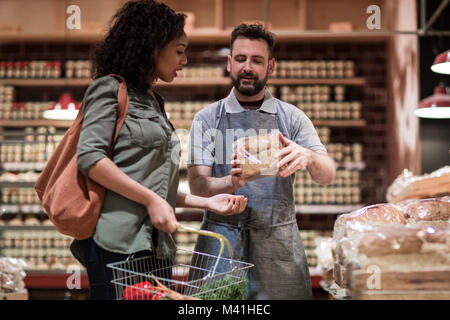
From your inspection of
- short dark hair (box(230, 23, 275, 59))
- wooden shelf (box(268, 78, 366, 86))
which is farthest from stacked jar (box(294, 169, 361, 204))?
short dark hair (box(230, 23, 275, 59))

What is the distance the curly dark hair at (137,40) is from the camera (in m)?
1.46

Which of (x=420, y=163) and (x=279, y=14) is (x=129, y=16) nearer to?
(x=420, y=163)

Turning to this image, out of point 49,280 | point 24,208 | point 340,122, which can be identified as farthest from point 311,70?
point 49,280

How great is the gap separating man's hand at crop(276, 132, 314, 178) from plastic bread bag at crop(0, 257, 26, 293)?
1.78m

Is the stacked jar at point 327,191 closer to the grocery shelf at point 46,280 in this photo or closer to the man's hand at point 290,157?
the grocery shelf at point 46,280

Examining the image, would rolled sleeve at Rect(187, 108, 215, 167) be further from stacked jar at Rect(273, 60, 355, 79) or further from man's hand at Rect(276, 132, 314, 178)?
stacked jar at Rect(273, 60, 355, 79)

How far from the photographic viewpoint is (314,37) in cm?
582

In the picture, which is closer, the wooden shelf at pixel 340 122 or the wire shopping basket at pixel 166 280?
the wire shopping basket at pixel 166 280

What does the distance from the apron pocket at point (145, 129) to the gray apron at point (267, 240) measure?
1.80 ft

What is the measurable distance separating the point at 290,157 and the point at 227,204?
25cm

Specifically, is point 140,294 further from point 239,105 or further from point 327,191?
point 327,191

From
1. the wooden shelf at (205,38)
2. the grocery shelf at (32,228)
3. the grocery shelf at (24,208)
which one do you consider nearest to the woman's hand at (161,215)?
the grocery shelf at (32,228)

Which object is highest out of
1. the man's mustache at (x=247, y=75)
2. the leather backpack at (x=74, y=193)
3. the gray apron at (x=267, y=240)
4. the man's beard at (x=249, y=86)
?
the man's mustache at (x=247, y=75)
